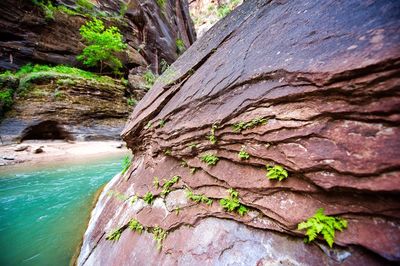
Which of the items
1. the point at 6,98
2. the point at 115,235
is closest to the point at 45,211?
the point at 115,235

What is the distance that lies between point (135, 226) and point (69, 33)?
17.5 meters

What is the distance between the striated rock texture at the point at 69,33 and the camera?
12.2 m

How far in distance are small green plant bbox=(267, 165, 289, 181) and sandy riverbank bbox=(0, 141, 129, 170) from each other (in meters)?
10.6

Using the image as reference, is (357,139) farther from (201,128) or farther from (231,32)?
(231,32)

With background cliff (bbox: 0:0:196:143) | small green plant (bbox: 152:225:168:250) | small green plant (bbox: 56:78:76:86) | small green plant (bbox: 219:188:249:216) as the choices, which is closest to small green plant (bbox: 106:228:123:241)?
small green plant (bbox: 152:225:168:250)

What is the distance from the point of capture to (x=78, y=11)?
1526 cm

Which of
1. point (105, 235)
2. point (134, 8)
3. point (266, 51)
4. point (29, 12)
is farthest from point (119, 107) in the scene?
point (266, 51)

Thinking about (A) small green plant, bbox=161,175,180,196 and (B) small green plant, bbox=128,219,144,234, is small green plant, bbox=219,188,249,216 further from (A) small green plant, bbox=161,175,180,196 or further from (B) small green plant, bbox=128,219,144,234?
(B) small green plant, bbox=128,219,144,234

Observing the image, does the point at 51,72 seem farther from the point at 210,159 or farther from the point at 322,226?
the point at 322,226

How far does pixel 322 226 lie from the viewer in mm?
1490

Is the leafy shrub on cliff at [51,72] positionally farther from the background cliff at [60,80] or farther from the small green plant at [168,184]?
the small green plant at [168,184]

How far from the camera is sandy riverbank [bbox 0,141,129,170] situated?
871cm

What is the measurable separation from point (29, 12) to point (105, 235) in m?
17.5

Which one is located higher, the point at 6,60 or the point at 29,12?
the point at 29,12
